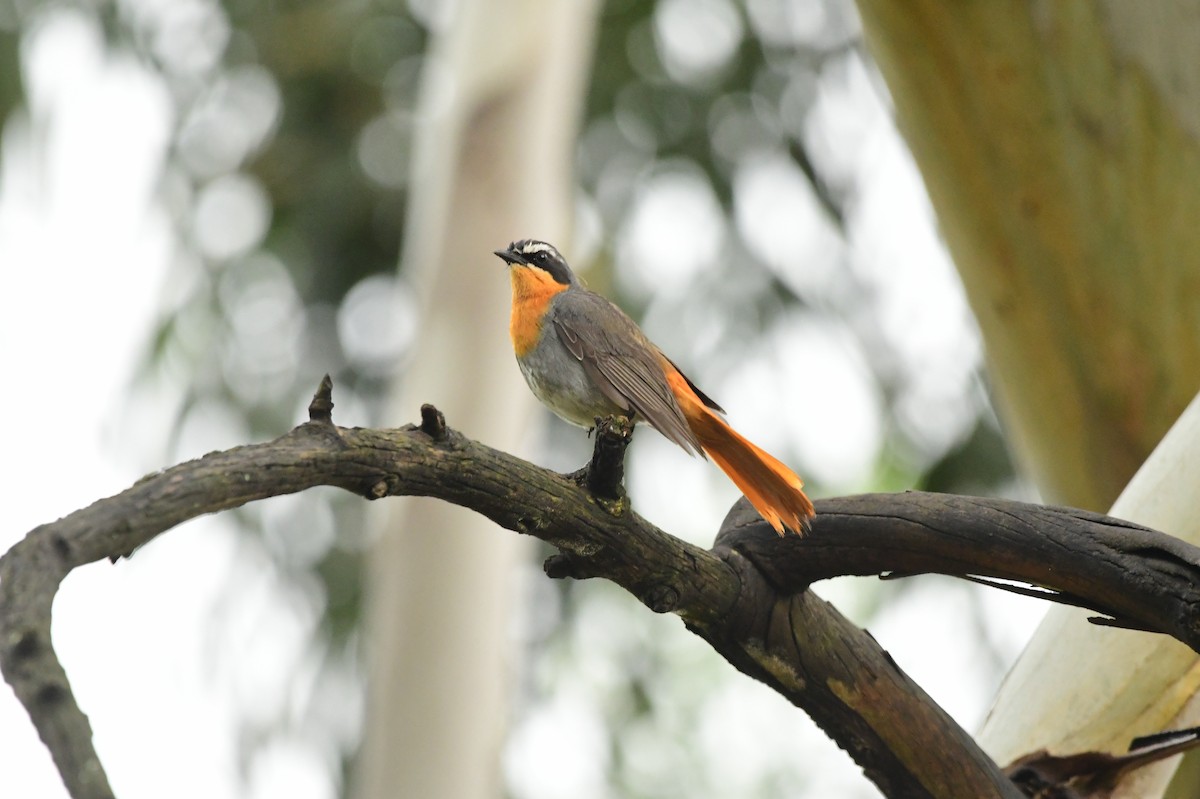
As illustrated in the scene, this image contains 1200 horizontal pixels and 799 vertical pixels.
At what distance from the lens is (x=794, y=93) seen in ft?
29.6

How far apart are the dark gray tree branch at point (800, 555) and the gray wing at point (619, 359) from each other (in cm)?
37

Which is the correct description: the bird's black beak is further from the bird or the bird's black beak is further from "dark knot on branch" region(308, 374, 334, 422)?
"dark knot on branch" region(308, 374, 334, 422)

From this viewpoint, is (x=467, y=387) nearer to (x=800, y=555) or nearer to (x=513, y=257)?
(x=513, y=257)

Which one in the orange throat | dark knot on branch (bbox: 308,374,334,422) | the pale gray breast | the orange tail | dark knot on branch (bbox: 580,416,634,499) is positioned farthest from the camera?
the orange throat

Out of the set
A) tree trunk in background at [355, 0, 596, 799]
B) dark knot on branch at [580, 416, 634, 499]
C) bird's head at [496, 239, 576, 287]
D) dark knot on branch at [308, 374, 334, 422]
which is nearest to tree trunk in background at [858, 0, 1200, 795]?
bird's head at [496, 239, 576, 287]

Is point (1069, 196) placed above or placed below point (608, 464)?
above

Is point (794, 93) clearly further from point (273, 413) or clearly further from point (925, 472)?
point (273, 413)

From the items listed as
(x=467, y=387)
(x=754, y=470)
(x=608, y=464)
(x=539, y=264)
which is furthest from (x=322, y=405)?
(x=467, y=387)

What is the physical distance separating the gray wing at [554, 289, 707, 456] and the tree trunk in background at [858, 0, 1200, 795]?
953 mm

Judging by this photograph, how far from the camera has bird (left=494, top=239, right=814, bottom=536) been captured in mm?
2207

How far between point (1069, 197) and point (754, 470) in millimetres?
1447

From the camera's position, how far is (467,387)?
555 cm

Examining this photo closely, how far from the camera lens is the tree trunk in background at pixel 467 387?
5117 millimetres

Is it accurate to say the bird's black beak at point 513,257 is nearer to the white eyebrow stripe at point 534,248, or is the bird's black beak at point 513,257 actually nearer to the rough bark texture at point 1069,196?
the white eyebrow stripe at point 534,248
